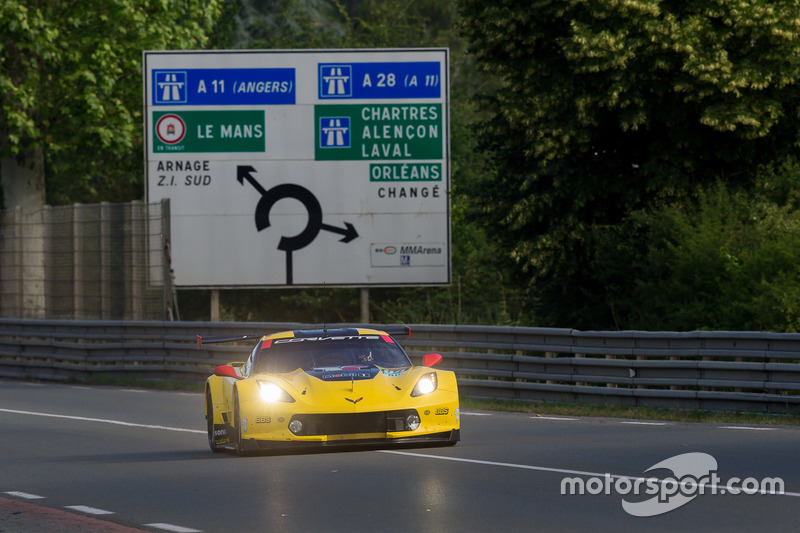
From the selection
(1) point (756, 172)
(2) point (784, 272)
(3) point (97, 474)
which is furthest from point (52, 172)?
(3) point (97, 474)

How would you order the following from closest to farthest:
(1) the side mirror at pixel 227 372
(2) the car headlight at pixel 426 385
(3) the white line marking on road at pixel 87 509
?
(3) the white line marking on road at pixel 87 509 < (2) the car headlight at pixel 426 385 < (1) the side mirror at pixel 227 372

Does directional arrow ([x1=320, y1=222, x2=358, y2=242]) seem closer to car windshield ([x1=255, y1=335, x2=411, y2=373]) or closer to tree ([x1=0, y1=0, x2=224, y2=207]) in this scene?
tree ([x1=0, y1=0, x2=224, y2=207])

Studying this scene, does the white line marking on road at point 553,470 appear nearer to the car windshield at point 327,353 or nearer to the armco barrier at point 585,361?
the car windshield at point 327,353

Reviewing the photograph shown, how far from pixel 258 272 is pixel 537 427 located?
44.4 feet

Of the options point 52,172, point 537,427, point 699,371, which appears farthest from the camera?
point 52,172

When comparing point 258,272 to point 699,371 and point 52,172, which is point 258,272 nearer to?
point 699,371

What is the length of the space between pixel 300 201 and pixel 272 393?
15.9m

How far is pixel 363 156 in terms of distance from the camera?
93.4 feet

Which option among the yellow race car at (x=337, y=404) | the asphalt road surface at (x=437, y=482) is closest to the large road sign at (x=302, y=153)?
the asphalt road surface at (x=437, y=482)

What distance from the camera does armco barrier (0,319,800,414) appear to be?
16.8m

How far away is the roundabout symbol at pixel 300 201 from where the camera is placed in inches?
1118

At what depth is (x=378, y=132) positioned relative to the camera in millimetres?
28406

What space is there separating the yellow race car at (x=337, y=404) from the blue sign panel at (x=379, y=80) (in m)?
15.4

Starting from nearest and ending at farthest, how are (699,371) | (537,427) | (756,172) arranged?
(537,427) < (699,371) < (756,172)
